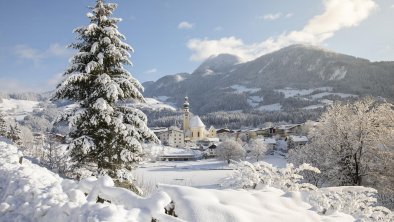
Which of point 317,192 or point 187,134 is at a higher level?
point 187,134

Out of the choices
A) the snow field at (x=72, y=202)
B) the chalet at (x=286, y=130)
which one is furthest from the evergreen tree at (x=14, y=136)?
the chalet at (x=286, y=130)

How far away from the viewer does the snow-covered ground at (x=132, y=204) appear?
4953mm

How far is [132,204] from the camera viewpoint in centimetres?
531

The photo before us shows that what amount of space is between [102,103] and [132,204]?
30.1 ft

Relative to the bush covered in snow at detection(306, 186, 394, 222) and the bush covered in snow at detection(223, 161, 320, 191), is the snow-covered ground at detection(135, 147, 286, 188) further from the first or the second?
the bush covered in snow at detection(306, 186, 394, 222)

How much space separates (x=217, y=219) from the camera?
5.09m

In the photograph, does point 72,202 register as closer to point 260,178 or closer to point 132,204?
point 132,204

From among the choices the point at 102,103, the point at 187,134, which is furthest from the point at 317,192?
the point at 187,134

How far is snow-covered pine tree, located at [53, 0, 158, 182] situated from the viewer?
14.2 meters

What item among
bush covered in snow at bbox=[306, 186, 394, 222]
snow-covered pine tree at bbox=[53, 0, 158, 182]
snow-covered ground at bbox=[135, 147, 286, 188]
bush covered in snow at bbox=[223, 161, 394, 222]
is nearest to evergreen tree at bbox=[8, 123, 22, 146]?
snow-covered ground at bbox=[135, 147, 286, 188]

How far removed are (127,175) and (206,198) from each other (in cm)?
953

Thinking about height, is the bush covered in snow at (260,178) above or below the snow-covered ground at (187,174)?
above

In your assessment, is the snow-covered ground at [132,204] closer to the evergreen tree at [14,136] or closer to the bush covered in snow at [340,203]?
the bush covered in snow at [340,203]

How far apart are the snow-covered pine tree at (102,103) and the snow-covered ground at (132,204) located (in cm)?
713
